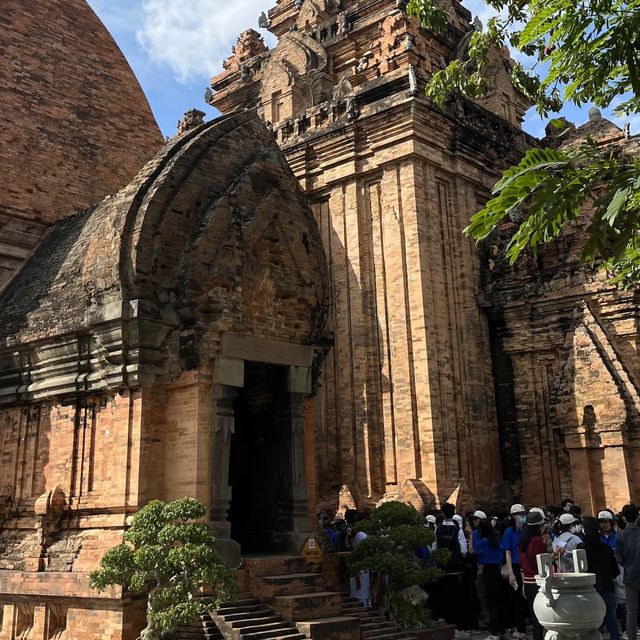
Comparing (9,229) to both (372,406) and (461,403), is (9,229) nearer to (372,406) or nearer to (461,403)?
(372,406)

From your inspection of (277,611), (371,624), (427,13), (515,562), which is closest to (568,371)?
(515,562)

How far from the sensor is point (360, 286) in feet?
60.7

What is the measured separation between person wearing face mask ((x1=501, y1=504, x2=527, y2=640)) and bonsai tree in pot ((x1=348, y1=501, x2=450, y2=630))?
927 mm

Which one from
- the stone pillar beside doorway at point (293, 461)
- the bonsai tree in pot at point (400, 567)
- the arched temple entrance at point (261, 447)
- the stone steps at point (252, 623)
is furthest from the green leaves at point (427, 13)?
the stone steps at point (252, 623)

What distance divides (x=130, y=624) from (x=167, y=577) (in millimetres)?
1026

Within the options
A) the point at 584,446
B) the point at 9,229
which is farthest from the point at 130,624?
the point at 584,446

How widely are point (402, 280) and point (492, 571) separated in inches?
316

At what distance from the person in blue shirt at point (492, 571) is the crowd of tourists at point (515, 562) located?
13 millimetres

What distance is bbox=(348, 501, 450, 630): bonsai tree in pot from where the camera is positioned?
10.8 m

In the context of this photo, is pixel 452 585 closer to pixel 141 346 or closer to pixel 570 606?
pixel 570 606

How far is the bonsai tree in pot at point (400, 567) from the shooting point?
10.8 metres

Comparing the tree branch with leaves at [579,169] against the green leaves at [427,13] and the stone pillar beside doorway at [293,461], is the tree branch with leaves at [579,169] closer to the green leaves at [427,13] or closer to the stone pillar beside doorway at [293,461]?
the green leaves at [427,13]

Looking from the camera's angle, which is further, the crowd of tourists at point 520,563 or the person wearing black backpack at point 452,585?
the person wearing black backpack at point 452,585

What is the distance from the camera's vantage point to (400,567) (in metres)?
10.7
